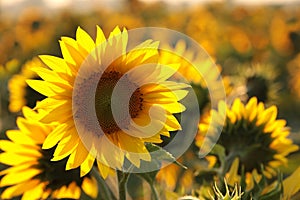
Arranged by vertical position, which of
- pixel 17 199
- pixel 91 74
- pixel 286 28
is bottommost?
pixel 17 199

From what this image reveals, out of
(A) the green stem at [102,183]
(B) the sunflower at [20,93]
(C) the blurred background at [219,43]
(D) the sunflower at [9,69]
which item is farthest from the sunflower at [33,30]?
(A) the green stem at [102,183]

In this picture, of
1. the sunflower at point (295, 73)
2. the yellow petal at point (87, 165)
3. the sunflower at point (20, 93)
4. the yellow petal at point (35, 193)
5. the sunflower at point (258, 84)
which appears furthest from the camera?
the sunflower at point (295, 73)

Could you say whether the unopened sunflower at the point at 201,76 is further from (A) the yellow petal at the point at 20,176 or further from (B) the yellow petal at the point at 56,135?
(B) the yellow petal at the point at 56,135

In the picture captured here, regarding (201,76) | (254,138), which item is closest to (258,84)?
(201,76)

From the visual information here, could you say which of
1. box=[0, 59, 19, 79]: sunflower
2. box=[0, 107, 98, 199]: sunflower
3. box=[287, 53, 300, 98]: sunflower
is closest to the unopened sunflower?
box=[0, 107, 98, 199]: sunflower

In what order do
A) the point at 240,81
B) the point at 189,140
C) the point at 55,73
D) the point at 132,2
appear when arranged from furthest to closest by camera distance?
the point at 132,2 < the point at 240,81 < the point at 189,140 < the point at 55,73

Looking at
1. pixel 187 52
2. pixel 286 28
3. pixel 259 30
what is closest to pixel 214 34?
pixel 286 28

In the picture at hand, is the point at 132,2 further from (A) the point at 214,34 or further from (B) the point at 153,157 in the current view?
(B) the point at 153,157
